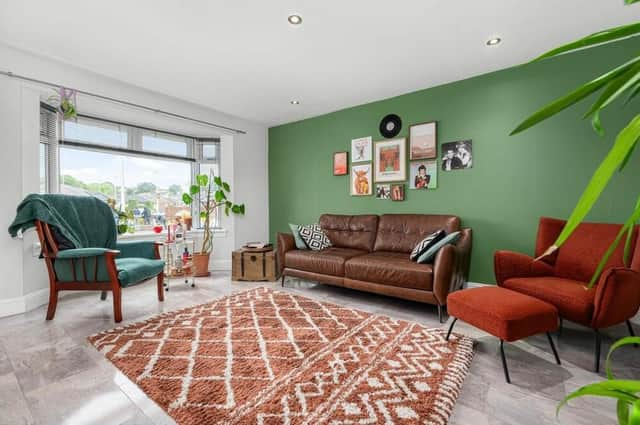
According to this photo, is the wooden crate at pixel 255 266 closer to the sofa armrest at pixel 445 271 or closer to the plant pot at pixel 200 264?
the plant pot at pixel 200 264

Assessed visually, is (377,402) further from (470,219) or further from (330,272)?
(470,219)

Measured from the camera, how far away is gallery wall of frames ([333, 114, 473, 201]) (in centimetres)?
358

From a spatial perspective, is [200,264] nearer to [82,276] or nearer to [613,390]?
[82,276]

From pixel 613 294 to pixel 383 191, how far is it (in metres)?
2.51

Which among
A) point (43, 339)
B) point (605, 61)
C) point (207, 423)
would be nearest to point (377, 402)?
point (207, 423)

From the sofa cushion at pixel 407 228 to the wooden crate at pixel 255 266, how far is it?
1430mm

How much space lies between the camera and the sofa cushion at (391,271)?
9.03ft

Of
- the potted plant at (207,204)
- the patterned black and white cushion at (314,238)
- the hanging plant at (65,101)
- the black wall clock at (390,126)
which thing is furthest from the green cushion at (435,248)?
the hanging plant at (65,101)

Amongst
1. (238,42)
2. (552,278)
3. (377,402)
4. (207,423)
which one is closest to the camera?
(207,423)

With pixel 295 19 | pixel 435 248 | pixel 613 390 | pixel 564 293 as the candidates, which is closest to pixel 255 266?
pixel 435 248

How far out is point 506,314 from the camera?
5.93 ft

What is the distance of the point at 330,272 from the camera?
340cm

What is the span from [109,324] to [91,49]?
8.17ft

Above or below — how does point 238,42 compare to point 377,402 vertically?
above
